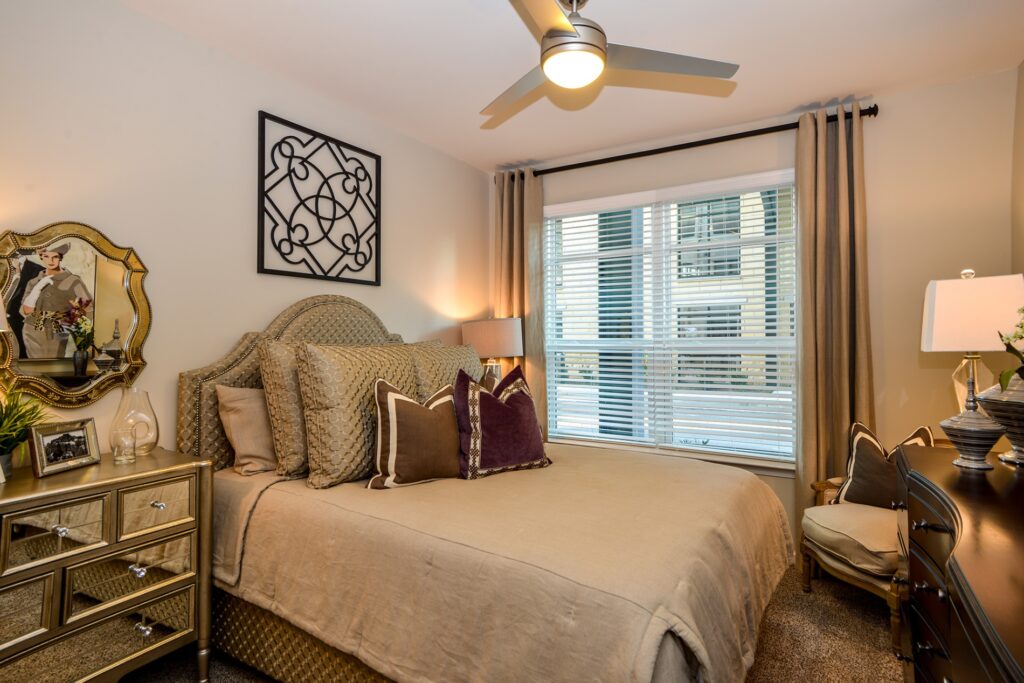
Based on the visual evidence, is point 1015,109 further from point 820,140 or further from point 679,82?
point 679,82

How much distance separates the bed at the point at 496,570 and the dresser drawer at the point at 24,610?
1.73 ft

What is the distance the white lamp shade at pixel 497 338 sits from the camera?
3.69m

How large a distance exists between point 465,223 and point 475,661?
10.5ft

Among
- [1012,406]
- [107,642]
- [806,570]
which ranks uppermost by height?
[1012,406]

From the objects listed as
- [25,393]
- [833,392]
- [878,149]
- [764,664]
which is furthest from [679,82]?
[25,393]

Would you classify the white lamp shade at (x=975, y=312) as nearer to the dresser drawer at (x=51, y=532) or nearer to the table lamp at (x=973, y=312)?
the table lamp at (x=973, y=312)

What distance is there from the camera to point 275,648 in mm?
1861

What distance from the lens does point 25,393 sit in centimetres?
188

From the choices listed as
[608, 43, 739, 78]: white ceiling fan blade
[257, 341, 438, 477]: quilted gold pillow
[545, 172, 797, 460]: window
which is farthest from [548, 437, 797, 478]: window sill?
[608, 43, 739, 78]: white ceiling fan blade

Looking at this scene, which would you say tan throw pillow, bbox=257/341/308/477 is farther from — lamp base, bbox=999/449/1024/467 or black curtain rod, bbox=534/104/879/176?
black curtain rod, bbox=534/104/879/176

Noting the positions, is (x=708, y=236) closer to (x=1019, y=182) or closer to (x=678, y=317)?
(x=678, y=317)

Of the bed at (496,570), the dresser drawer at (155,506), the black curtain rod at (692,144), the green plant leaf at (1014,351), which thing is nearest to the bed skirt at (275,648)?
the bed at (496,570)

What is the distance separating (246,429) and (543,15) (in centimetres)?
193

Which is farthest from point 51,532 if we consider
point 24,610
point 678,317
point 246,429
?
point 678,317
